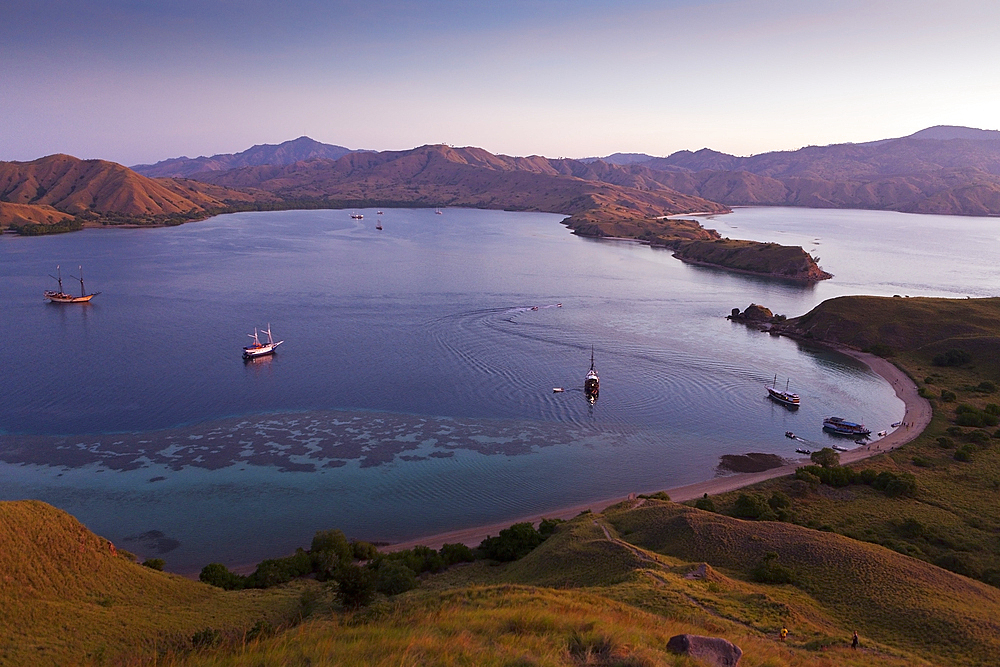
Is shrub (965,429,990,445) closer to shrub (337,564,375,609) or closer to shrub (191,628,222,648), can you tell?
shrub (337,564,375,609)

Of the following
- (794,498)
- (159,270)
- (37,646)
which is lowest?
(794,498)

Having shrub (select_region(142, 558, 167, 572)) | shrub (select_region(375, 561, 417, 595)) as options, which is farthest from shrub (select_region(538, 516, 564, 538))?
shrub (select_region(142, 558, 167, 572))

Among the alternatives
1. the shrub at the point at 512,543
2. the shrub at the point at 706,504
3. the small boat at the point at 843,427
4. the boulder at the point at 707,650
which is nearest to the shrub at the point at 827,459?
the small boat at the point at 843,427

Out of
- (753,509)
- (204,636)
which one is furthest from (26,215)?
(753,509)

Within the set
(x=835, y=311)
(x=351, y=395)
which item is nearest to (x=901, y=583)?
(x=351, y=395)

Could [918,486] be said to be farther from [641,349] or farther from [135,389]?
[135,389]

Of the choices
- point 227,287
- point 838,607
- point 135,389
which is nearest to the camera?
point 838,607

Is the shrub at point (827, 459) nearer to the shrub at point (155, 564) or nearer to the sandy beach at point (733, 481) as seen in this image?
the sandy beach at point (733, 481)
